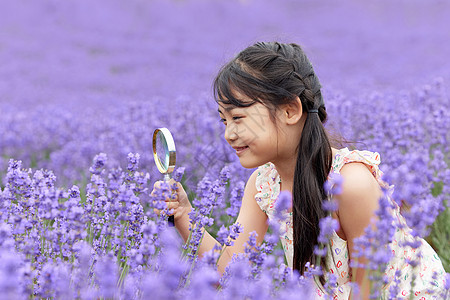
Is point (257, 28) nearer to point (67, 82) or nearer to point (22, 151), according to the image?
point (67, 82)

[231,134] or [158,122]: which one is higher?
[158,122]

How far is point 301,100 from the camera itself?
2074 mm

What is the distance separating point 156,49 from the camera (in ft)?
45.1

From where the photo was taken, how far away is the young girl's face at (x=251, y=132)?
197 centimetres

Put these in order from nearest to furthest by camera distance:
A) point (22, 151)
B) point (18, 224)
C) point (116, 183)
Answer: point (18, 224), point (116, 183), point (22, 151)

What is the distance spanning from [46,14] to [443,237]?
15743 millimetres

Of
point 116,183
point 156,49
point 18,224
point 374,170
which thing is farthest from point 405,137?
point 156,49

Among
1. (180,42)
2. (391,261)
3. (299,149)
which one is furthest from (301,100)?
(180,42)

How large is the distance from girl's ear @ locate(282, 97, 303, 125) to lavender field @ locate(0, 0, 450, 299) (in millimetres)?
284

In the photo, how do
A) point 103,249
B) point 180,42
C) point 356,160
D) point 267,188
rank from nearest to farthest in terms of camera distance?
point 103,249
point 356,160
point 267,188
point 180,42

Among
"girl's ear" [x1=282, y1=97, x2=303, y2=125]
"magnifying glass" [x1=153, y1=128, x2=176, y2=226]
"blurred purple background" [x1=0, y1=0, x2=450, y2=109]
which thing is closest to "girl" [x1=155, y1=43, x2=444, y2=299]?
"girl's ear" [x1=282, y1=97, x2=303, y2=125]

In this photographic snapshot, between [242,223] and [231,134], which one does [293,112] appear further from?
[242,223]

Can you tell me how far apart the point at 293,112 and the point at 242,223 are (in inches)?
22.0

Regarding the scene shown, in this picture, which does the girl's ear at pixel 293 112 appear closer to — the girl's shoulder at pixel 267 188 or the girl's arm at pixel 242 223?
the girl's shoulder at pixel 267 188
